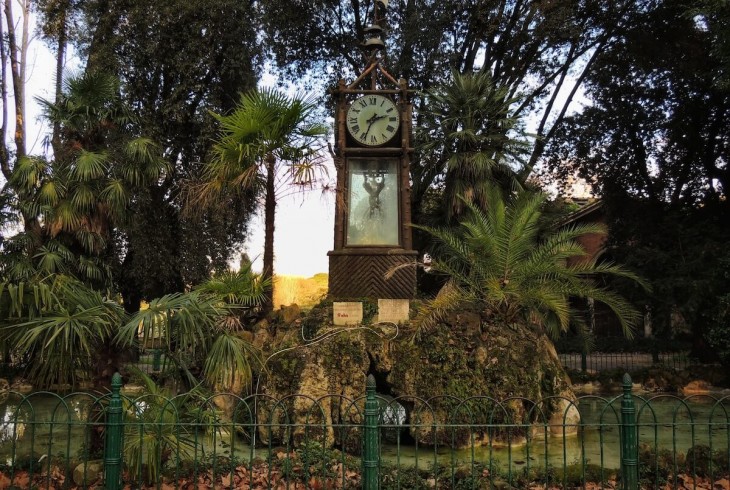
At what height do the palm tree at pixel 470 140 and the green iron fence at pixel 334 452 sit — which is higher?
the palm tree at pixel 470 140

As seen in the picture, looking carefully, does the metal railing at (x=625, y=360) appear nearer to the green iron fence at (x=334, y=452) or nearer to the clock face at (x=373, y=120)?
the green iron fence at (x=334, y=452)

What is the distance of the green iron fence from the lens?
5.02 m

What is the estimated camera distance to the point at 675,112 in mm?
18875

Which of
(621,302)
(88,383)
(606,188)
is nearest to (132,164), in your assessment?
(88,383)

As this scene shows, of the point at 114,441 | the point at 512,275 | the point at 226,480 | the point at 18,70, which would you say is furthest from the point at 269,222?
the point at 18,70

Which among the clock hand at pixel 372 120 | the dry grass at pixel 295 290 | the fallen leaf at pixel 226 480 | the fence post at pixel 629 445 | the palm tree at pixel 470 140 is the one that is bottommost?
the fallen leaf at pixel 226 480

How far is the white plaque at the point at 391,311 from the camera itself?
29.7 feet

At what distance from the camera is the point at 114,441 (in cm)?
488

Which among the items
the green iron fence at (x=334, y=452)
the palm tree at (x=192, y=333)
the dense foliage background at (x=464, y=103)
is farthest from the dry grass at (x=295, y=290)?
the palm tree at (x=192, y=333)

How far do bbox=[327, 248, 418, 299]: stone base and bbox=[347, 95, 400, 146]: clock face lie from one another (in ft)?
6.24

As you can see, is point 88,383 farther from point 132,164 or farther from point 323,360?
point 132,164

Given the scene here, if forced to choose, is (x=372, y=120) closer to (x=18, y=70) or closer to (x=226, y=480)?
(x=226, y=480)

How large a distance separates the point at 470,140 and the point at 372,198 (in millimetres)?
7124

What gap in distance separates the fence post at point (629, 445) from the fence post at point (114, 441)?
407 centimetres
